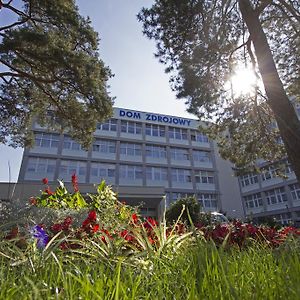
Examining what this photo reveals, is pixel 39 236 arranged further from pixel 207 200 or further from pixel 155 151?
pixel 207 200

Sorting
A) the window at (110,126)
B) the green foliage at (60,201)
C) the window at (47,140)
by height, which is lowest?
the green foliage at (60,201)

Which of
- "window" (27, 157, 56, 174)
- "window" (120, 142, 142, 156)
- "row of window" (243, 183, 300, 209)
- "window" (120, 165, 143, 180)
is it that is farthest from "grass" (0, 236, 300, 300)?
"row of window" (243, 183, 300, 209)

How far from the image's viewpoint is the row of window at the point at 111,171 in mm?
31609

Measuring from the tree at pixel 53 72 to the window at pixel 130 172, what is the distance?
23.6 m

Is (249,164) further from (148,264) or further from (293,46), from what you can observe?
(148,264)

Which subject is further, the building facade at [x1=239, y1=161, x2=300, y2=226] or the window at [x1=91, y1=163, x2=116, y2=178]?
the building facade at [x1=239, y1=161, x2=300, y2=226]

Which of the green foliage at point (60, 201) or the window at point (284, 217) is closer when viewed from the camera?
the green foliage at point (60, 201)

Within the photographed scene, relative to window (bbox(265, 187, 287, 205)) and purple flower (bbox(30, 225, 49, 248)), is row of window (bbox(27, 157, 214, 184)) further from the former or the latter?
purple flower (bbox(30, 225, 49, 248))

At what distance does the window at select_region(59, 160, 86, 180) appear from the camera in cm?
3219

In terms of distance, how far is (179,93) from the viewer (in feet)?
30.9

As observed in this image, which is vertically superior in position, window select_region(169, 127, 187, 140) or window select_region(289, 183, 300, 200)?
Result: window select_region(169, 127, 187, 140)

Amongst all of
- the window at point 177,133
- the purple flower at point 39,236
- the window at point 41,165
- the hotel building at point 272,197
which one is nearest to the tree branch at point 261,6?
the purple flower at point 39,236

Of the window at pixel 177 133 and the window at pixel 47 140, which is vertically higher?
the window at pixel 177 133

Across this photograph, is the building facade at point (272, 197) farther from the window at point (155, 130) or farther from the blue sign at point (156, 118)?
the window at point (155, 130)
